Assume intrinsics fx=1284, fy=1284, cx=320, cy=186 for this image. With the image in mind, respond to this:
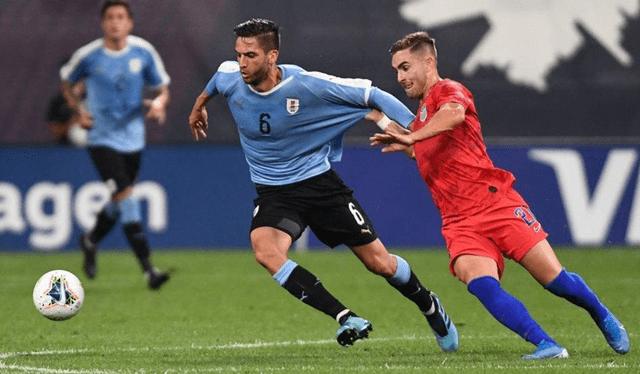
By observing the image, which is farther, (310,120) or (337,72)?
(337,72)

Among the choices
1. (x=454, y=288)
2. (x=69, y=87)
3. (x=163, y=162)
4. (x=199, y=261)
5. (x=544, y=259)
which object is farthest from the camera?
(x=163, y=162)

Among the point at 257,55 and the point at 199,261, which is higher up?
the point at 257,55

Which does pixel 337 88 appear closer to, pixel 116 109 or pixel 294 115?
pixel 294 115

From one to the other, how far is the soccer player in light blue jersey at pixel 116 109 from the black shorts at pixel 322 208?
12.8 feet

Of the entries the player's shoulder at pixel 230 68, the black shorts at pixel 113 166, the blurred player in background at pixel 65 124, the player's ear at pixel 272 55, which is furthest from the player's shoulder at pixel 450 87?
the blurred player in background at pixel 65 124

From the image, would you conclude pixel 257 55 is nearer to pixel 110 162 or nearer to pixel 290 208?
pixel 290 208

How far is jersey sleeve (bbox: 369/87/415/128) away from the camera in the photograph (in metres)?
6.77

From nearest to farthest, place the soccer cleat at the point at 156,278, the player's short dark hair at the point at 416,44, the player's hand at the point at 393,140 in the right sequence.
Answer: the player's hand at the point at 393,140 < the player's short dark hair at the point at 416,44 < the soccer cleat at the point at 156,278

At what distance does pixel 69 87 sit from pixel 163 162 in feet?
8.80

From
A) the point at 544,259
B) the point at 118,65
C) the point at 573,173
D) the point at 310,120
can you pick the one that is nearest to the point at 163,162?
the point at 118,65

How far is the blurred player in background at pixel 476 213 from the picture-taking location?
635 centimetres

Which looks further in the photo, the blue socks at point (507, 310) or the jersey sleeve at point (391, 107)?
the jersey sleeve at point (391, 107)

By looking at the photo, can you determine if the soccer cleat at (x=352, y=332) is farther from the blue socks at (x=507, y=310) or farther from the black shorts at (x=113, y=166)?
the black shorts at (x=113, y=166)

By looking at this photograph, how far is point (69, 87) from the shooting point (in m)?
11.5
